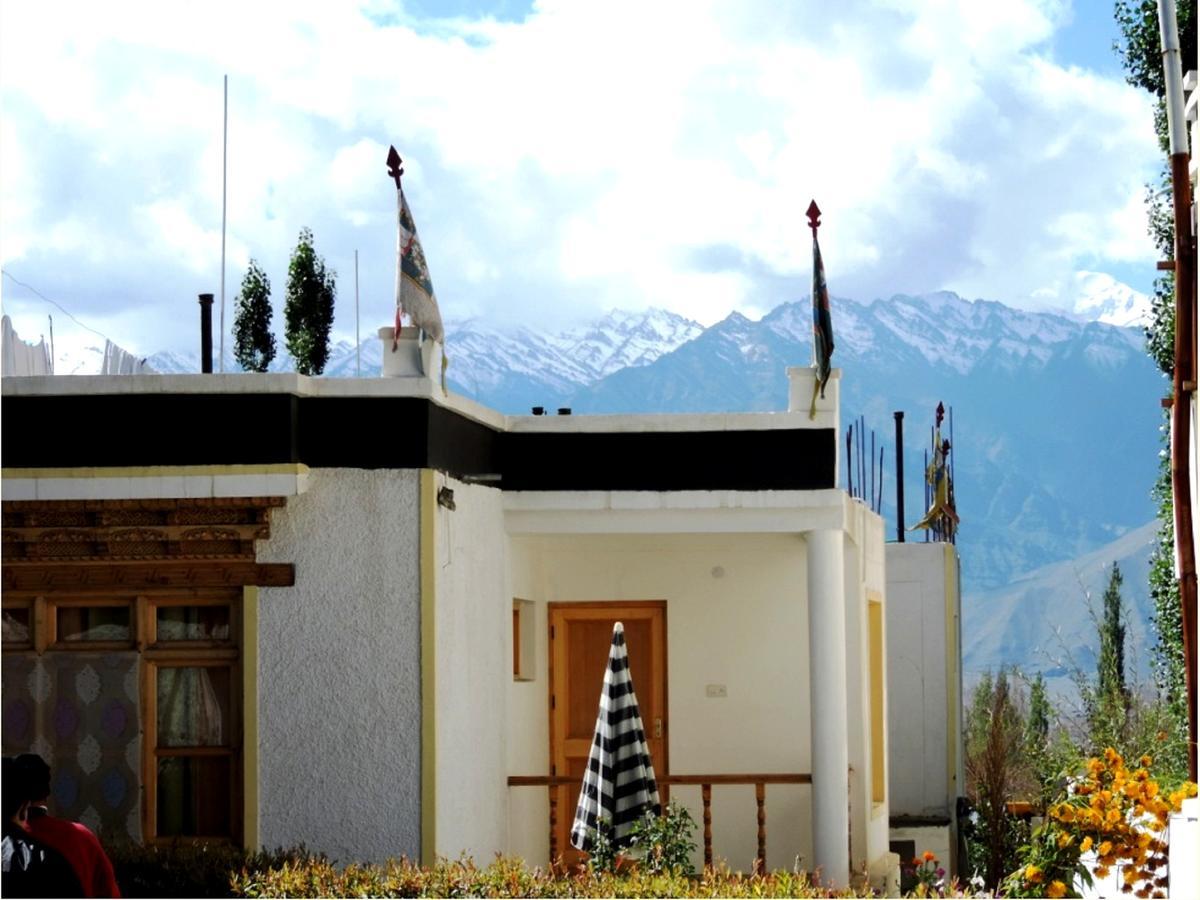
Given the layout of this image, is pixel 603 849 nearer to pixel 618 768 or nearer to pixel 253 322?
pixel 618 768

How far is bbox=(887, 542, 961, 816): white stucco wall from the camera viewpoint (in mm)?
21328

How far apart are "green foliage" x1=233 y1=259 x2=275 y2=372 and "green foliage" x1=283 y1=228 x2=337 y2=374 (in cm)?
54

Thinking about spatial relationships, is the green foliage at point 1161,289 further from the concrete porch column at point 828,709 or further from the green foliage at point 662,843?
the green foliage at point 662,843

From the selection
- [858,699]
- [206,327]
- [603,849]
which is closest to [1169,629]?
[858,699]

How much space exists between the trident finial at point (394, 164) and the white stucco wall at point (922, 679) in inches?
409

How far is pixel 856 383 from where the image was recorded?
172m

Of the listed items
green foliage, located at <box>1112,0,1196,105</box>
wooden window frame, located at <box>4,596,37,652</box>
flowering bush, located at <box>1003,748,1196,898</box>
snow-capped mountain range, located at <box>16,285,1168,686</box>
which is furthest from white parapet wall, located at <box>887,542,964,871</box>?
snow-capped mountain range, located at <box>16,285,1168,686</box>

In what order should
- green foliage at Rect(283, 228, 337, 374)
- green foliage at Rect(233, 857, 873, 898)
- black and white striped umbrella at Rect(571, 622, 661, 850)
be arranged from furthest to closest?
green foliage at Rect(283, 228, 337, 374) < black and white striped umbrella at Rect(571, 622, 661, 850) < green foliage at Rect(233, 857, 873, 898)

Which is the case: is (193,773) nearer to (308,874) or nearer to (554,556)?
(308,874)

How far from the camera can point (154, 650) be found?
1248cm

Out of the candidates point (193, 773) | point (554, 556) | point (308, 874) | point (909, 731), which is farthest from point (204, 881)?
point (909, 731)

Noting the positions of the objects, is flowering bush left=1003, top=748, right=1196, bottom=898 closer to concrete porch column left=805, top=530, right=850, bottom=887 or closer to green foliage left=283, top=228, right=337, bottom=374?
concrete porch column left=805, top=530, right=850, bottom=887

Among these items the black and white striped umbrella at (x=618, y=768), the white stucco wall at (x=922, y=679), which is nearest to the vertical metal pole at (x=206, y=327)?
the black and white striped umbrella at (x=618, y=768)

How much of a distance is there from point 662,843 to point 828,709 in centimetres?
231
